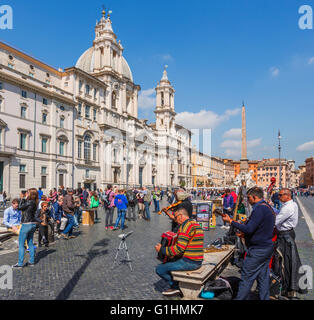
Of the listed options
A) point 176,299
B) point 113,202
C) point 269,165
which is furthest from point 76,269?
point 269,165

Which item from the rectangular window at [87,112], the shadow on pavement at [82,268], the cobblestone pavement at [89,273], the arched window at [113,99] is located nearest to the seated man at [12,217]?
the cobblestone pavement at [89,273]

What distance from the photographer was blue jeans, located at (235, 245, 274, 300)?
3.67 m

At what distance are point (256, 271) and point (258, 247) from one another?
0.34 m

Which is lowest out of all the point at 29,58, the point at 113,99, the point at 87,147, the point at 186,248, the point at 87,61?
the point at 186,248

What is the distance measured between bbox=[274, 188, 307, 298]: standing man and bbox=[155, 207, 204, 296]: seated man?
5.15ft

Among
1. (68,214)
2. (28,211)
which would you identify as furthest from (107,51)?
(28,211)

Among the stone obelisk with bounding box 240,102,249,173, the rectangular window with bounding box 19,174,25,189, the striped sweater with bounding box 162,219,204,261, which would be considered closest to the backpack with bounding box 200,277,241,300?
the striped sweater with bounding box 162,219,204,261

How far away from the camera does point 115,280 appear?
5184 mm

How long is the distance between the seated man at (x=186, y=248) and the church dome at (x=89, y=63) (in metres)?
44.8

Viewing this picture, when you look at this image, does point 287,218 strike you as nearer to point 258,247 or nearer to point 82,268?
point 258,247

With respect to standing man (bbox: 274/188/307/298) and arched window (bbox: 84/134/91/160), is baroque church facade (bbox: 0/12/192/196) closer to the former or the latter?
arched window (bbox: 84/134/91/160)

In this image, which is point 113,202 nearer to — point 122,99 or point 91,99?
point 91,99

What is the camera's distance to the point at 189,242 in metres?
3.95

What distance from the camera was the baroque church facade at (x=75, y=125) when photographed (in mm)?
26188
